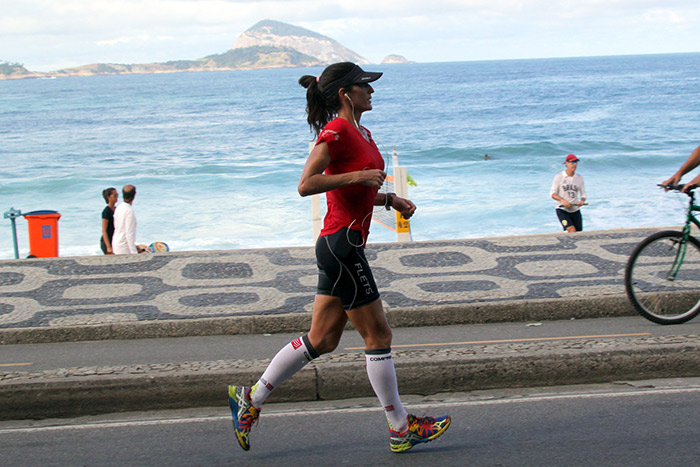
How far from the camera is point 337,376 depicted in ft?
15.6

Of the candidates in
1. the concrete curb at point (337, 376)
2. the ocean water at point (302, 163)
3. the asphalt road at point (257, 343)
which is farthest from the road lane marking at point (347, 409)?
the ocean water at point (302, 163)

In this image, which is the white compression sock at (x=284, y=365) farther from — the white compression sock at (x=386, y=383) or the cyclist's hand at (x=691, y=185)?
the cyclist's hand at (x=691, y=185)

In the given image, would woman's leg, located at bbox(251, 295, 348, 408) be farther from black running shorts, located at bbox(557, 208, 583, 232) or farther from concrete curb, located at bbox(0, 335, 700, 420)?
black running shorts, located at bbox(557, 208, 583, 232)

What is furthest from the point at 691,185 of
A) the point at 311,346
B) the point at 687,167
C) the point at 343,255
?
the point at 311,346

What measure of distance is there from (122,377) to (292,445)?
4.33 feet

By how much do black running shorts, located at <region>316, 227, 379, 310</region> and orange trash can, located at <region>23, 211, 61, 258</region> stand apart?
29.5 feet

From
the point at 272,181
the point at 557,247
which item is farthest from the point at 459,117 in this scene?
the point at 557,247

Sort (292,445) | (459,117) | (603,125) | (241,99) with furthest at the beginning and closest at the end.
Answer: (241,99) < (459,117) < (603,125) < (292,445)

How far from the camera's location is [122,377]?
4.73m

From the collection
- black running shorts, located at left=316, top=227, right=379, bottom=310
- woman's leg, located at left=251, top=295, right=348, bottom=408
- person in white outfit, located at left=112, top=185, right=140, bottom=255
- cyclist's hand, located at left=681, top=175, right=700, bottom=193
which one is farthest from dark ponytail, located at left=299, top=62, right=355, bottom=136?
person in white outfit, located at left=112, top=185, right=140, bottom=255

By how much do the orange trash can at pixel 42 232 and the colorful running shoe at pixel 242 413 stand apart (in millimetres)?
8682

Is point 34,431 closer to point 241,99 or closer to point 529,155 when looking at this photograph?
point 529,155

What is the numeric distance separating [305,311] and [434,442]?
9.75 ft

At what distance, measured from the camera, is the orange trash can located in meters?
11.7
